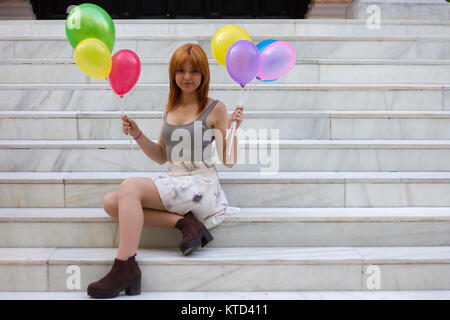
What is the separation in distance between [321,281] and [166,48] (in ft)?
8.62

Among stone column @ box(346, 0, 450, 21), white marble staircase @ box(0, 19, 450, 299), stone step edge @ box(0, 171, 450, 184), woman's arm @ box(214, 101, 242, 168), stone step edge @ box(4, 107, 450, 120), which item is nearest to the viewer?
white marble staircase @ box(0, 19, 450, 299)

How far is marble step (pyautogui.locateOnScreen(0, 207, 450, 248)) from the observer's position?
108 inches

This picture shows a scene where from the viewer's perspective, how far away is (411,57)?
4344mm

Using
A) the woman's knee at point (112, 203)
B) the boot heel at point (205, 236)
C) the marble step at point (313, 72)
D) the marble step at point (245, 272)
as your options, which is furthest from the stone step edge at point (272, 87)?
the marble step at point (245, 272)

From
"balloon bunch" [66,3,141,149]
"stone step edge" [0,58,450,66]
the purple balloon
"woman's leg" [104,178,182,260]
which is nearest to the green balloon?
"balloon bunch" [66,3,141,149]

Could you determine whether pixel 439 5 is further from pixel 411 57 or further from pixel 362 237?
pixel 362 237

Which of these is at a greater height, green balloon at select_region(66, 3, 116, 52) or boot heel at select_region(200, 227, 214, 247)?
green balloon at select_region(66, 3, 116, 52)

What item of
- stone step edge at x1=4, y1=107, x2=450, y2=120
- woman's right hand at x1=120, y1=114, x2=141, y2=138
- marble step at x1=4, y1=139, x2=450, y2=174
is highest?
stone step edge at x1=4, y1=107, x2=450, y2=120

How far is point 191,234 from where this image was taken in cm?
251

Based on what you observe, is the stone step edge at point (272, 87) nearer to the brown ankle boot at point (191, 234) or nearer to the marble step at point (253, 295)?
the brown ankle boot at point (191, 234)

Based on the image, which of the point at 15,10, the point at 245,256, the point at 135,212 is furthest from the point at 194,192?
the point at 15,10

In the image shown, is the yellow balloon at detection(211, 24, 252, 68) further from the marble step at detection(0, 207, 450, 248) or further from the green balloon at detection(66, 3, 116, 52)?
the marble step at detection(0, 207, 450, 248)

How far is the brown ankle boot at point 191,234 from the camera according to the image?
98.3 inches

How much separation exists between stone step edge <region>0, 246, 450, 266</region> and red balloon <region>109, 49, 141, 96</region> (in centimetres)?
92
